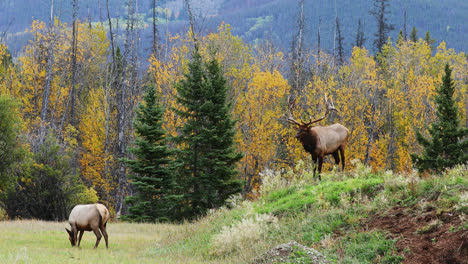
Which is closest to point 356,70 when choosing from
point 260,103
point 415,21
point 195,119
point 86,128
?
point 260,103

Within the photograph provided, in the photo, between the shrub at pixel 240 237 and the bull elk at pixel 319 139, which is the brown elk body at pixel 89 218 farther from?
the bull elk at pixel 319 139

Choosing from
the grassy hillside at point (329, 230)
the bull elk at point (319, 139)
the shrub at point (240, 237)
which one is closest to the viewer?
the grassy hillside at point (329, 230)

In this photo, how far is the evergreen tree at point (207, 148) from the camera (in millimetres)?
22067

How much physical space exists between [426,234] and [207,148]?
1634cm

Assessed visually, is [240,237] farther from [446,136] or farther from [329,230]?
[446,136]

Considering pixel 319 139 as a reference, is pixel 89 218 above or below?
below

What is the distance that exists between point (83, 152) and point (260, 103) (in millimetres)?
14631

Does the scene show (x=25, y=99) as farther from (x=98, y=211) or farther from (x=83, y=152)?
(x=98, y=211)

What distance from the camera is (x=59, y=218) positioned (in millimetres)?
20625

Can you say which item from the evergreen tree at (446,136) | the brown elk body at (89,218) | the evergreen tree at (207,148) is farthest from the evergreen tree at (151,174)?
the evergreen tree at (446,136)

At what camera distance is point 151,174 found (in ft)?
72.8

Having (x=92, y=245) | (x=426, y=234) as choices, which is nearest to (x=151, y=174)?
(x=92, y=245)

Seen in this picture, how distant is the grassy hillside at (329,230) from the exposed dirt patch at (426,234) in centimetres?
2

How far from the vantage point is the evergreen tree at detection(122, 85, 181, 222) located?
70.9 feet
